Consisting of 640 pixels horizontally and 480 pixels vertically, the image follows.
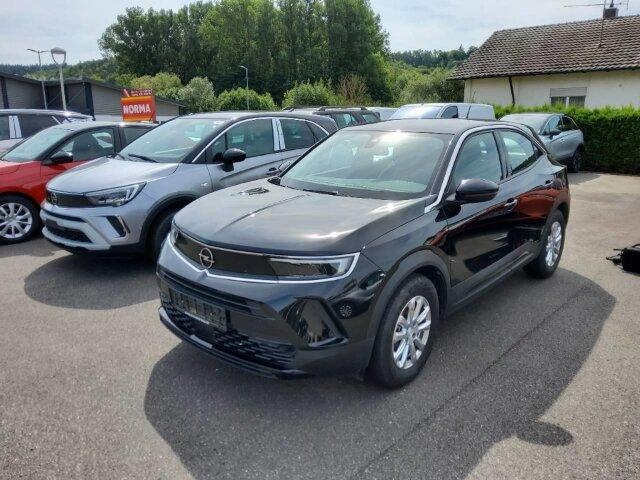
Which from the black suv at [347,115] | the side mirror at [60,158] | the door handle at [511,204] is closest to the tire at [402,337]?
the door handle at [511,204]

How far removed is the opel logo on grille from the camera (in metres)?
2.93

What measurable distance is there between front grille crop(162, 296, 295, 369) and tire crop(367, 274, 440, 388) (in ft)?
1.86

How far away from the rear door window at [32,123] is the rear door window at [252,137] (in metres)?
5.12

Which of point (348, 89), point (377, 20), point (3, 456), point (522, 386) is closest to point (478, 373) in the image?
point (522, 386)

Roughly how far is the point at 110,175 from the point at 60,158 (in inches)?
84.9

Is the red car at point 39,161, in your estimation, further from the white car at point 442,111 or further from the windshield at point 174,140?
the white car at point 442,111

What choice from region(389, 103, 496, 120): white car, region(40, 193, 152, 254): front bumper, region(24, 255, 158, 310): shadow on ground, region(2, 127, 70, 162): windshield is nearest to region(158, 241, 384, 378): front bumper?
region(24, 255, 158, 310): shadow on ground

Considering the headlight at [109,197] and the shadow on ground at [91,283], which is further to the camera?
the headlight at [109,197]

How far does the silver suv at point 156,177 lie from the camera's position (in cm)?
507

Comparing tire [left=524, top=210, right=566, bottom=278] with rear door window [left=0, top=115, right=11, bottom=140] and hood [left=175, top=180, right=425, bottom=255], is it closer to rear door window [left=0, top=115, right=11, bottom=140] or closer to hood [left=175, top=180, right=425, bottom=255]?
hood [left=175, top=180, right=425, bottom=255]

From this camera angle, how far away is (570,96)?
65.9 ft

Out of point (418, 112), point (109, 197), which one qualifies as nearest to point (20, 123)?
point (109, 197)

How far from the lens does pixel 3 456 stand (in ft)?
8.50

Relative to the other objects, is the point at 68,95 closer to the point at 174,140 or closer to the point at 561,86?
the point at 561,86
